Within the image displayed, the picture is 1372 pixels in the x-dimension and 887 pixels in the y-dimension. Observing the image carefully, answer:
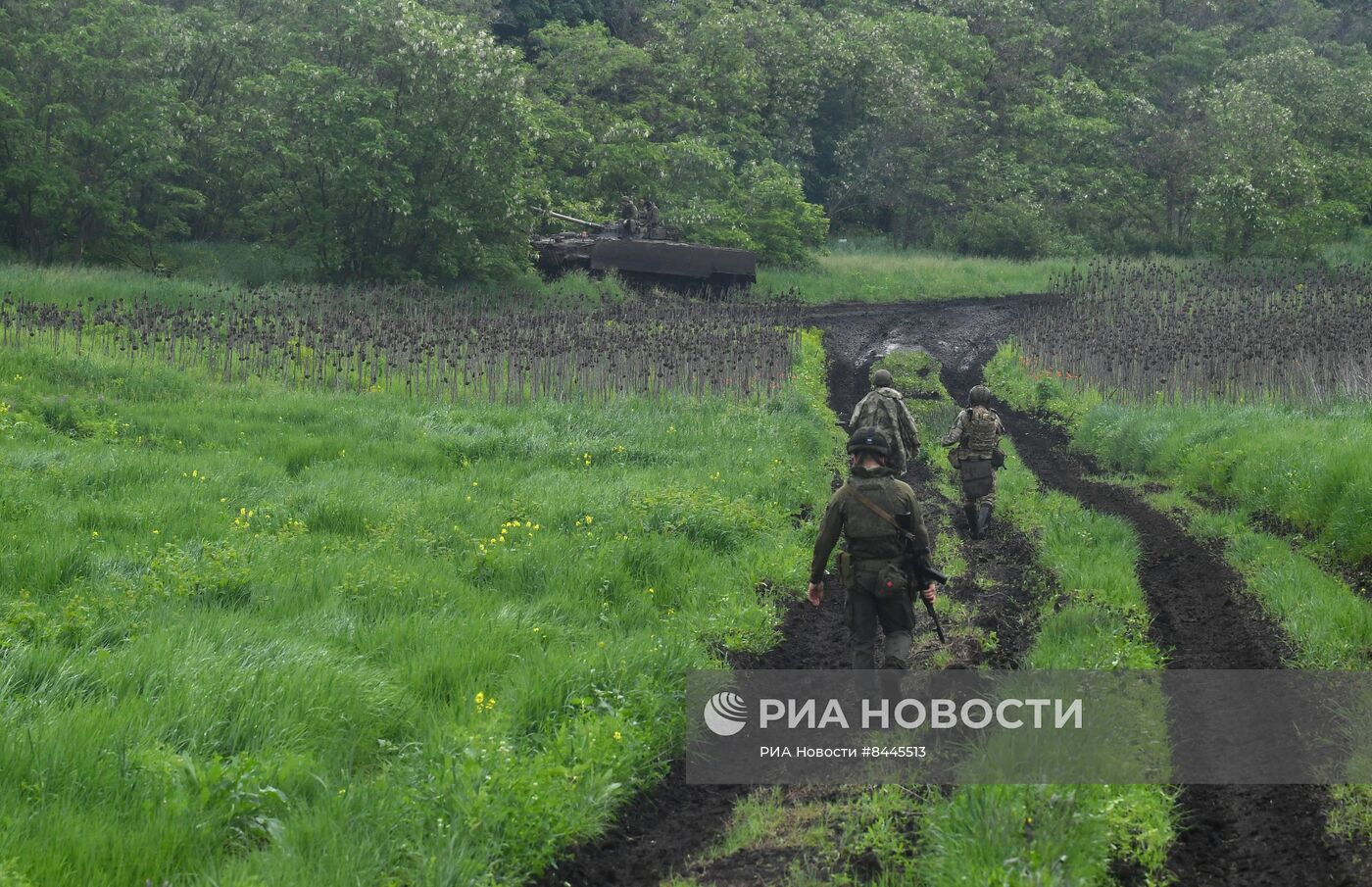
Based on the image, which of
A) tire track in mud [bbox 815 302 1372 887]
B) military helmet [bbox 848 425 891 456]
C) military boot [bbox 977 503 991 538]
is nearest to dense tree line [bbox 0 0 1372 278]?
tire track in mud [bbox 815 302 1372 887]

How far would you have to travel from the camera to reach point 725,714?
25.3ft

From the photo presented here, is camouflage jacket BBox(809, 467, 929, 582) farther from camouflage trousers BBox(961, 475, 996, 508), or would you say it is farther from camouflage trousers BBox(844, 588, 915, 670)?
camouflage trousers BBox(961, 475, 996, 508)

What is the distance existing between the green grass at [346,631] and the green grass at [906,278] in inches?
973

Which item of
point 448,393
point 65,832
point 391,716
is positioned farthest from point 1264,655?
point 448,393

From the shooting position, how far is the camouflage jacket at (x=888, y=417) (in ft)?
44.3

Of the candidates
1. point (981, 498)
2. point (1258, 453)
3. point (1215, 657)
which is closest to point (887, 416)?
point (981, 498)

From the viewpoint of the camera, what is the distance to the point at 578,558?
10273mm

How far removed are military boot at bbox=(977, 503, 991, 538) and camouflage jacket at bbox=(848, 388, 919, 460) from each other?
980 mm

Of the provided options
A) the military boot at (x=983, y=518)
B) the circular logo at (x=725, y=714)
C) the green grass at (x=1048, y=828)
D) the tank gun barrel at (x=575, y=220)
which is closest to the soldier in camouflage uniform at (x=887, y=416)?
the military boot at (x=983, y=518)

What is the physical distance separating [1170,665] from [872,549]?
2.34 meters

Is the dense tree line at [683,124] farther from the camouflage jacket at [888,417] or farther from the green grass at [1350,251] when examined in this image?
the camouflage jacket at [888,417]

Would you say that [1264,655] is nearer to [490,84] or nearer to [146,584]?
[146,584]

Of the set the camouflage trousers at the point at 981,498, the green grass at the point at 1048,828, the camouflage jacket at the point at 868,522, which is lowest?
the camouflage trousers at the point at 981,498

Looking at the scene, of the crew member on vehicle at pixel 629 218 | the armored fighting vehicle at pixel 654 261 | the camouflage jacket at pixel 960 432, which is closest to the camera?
the camouflage jacket at pixel 960 432
